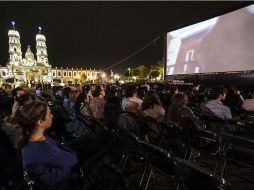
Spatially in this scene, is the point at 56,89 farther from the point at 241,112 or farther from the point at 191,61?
the point at 241,112

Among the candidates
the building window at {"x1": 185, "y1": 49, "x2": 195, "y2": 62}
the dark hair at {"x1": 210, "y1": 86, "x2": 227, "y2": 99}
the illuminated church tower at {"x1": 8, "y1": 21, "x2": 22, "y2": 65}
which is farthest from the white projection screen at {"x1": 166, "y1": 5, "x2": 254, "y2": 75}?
the illuminated church tower at {"x1": 8, "y1": 21, "x2": 22, "y2": 65}

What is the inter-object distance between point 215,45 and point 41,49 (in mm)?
147622

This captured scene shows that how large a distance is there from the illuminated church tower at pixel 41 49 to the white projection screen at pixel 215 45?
139 meters

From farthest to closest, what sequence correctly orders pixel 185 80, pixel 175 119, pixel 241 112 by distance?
pixel 185 80, pixel 241 112, pixel 175 119

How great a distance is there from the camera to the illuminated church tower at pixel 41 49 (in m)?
146

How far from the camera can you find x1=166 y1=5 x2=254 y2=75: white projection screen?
12094 mm

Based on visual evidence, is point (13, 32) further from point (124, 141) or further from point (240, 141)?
point (240, 141)

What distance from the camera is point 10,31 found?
13200cm

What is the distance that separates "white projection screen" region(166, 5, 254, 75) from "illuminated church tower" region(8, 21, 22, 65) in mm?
131779

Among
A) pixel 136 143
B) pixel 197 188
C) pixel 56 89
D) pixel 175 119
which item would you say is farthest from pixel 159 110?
pixel 56 89

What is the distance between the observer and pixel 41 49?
148m

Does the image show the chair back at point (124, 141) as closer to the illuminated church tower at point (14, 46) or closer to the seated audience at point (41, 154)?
the seated audience at point (41, 154)

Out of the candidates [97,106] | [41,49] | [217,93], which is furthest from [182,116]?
[41,49]

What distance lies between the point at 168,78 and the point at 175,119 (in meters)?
13.6
